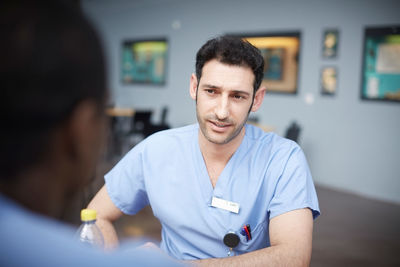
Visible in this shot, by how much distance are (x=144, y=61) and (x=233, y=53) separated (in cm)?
700

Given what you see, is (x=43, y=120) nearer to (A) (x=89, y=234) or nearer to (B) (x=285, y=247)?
(A) (x=89, y=234)

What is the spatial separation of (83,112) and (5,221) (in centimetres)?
16

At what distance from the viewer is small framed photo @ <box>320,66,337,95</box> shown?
5.35 metres

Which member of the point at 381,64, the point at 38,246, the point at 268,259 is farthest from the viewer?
the point at 381,64

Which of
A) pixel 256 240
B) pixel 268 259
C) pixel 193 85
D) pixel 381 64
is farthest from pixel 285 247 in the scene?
pixel 381 64

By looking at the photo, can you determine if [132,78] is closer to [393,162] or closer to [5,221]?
[393,162]

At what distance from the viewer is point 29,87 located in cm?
45

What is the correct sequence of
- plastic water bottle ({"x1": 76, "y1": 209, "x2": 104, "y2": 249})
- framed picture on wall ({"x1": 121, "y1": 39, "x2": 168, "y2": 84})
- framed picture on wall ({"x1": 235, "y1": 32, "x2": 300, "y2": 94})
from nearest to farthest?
plastic water bottle ({"x1": 76, "y1": 209, "x2": 104, "y2": 249}) < framed picture on wall ({"x1": 235, "y1": 32, "x2": 300, "y2": 94}) < framed picture on wall ({"x1": 121, "y1": 39, "x2": 168, "y2": 84})

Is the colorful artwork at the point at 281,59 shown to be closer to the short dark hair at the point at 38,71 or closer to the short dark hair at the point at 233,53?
the short dark hair at the point at 233,53

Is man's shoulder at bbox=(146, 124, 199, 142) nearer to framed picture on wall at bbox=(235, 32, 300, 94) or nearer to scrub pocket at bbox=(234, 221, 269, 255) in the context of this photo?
scrub pocket at bbox=(234, 221, 269, 255)

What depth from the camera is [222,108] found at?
137 cm

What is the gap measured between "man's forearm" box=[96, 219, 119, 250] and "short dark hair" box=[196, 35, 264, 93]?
0.68 metres

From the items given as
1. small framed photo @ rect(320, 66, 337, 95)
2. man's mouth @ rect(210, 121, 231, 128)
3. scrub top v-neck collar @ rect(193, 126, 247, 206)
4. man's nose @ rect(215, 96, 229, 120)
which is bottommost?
scrub top v-neck collar @ rect(193, 126, 247, 206)

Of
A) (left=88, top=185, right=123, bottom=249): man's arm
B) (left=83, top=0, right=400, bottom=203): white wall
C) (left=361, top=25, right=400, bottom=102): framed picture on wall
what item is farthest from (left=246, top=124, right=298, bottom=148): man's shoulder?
(left=361, top=25, right=400, bottom=102): framed picture on wall
